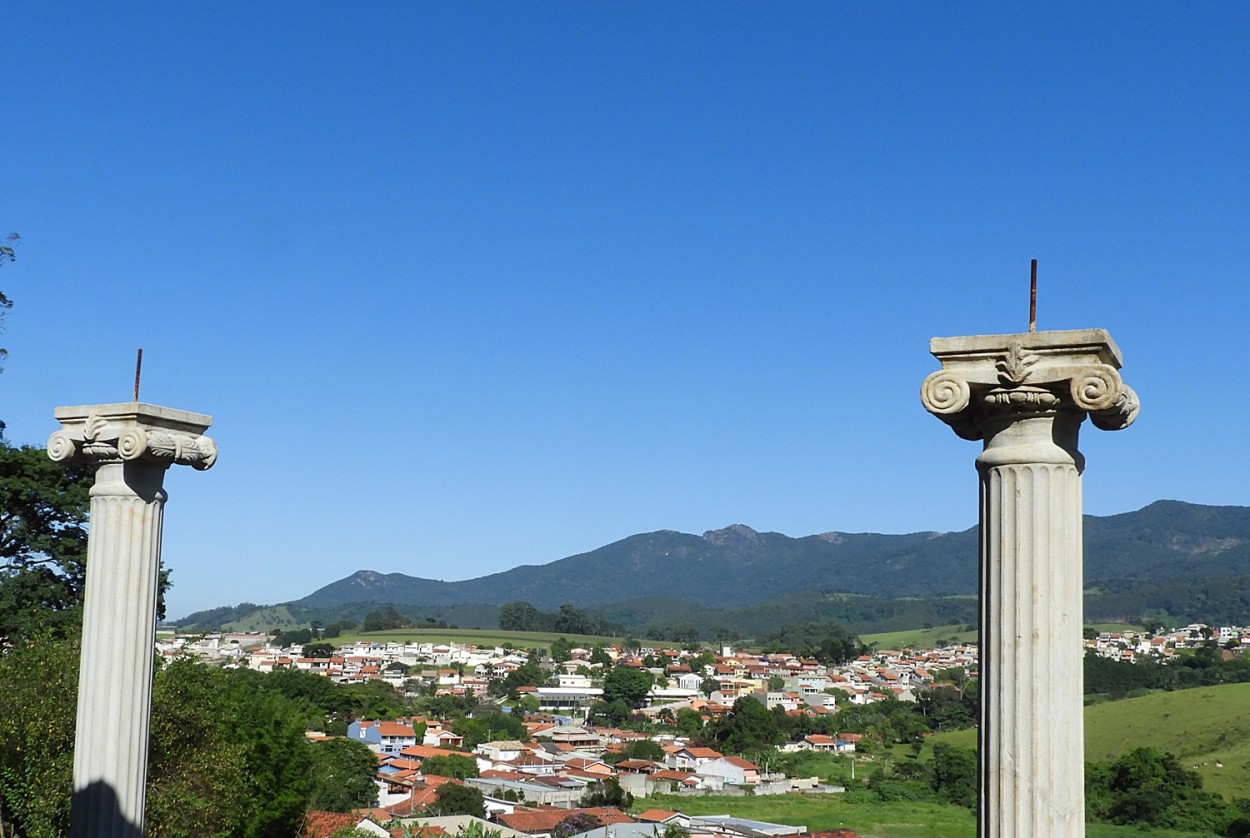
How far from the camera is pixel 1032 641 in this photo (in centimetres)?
561

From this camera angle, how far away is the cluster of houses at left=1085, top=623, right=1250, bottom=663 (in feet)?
439

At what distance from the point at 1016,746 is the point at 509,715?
303ft

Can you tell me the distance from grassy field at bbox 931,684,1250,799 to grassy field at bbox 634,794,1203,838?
36.1 ft

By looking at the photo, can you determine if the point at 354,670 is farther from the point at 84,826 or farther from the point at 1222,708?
the point at 84,826

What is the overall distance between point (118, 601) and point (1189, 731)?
72.1 metres

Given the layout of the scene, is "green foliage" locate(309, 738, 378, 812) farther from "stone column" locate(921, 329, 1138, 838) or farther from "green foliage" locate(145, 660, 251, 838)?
"stone column" locate(921, 329, 1138, 838)

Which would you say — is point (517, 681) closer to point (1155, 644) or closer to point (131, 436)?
point (1155, 644)

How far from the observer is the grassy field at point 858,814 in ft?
161

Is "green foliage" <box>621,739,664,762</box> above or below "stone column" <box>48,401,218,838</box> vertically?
below

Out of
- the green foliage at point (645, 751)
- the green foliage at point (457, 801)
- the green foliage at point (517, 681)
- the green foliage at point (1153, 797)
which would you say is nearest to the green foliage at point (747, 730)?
the green foliage at point (645, 751)

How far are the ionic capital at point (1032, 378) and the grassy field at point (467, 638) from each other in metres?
164

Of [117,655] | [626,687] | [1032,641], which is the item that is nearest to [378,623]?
[626,687]

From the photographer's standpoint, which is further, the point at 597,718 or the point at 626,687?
the point at 626,687

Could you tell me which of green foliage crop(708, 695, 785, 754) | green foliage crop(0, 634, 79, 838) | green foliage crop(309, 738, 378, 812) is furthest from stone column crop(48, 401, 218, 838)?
green foliage crop(708, 695, 785, 754)
